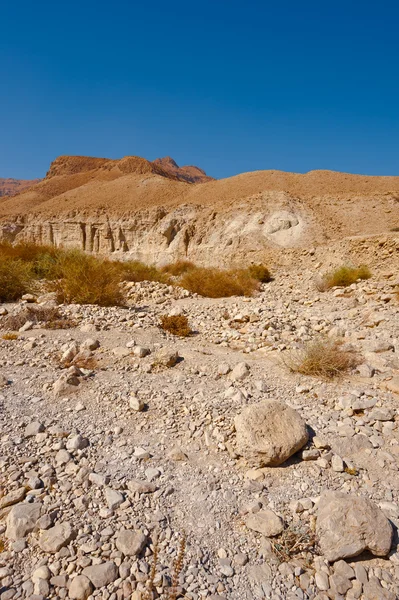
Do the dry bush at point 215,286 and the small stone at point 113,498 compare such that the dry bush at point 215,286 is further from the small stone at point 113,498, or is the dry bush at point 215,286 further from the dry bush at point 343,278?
the small stone at point 113,498

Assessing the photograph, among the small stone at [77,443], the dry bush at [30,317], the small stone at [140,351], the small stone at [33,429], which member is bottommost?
the small stone at [77,443]

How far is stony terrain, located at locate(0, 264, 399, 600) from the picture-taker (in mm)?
1723

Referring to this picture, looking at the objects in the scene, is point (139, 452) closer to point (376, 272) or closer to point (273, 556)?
point (273, 556)

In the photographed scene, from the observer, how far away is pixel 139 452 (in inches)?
102

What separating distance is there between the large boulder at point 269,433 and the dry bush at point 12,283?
6.57 meters

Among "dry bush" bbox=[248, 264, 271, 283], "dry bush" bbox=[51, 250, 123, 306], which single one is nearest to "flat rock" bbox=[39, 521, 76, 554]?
"dry bush" bbox=[51, 250, 123, 306]

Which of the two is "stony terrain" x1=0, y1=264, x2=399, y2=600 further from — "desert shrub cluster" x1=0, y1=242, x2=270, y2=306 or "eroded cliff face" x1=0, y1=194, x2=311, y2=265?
"eroded cliff face" x1=0, y1=194, x2=311, y2=265

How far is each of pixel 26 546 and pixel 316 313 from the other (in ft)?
22.1

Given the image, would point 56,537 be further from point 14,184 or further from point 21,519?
point 14,184

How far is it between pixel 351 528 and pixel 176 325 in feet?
13.8

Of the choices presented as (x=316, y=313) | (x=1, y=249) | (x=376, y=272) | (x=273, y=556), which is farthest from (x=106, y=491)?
(x=1, y=249)

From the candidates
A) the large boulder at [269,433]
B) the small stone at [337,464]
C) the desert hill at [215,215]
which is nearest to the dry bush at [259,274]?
the desert hill at [215,215]

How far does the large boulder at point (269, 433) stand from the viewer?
2.48m

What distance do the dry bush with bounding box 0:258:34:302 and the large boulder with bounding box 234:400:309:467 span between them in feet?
21.6
